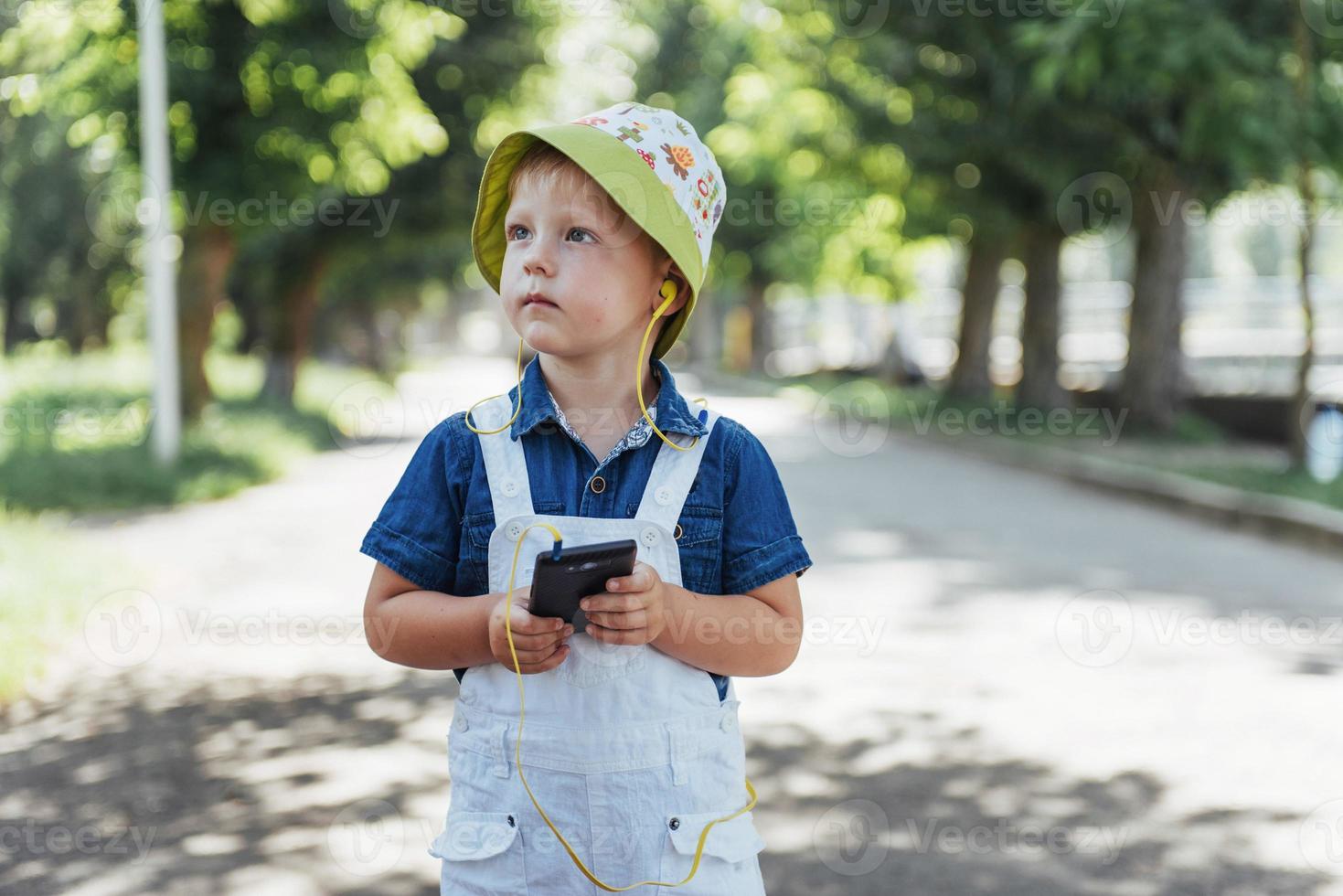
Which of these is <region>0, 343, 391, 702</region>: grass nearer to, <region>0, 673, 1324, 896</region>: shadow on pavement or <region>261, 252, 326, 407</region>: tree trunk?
<region>261, 252, 326, 407</region>: tree trunk

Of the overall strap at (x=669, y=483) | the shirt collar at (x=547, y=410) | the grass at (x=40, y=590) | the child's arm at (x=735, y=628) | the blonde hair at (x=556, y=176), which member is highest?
the blonde hair at (x=556, y=176)

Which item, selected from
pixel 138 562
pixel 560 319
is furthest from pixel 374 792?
pixel 138 562

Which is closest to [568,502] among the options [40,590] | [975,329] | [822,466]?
[40,590]

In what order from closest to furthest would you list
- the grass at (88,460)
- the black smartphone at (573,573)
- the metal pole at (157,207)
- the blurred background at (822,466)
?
the black smartphone at (573,573), the blurred background at (822,466), the grass at (88,460), the metal pole at (157,207)

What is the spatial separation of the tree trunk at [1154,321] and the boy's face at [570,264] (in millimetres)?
17370

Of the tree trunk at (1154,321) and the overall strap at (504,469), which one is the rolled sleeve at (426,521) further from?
the tree trunk at (1154,321)

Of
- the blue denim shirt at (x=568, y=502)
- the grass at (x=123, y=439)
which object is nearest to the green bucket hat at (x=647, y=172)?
the blue denim shirt at (x=568, y=502)

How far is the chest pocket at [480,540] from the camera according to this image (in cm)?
203

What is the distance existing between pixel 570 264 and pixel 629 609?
0.48 m

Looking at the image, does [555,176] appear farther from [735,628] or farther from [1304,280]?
[1304,280]

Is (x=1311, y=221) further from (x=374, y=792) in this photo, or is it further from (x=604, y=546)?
(x=604, y=546)

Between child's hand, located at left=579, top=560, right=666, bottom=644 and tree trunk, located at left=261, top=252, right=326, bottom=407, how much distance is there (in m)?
22.8

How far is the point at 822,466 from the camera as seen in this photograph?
55.1ft

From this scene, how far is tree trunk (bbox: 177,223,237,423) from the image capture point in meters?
16.9
